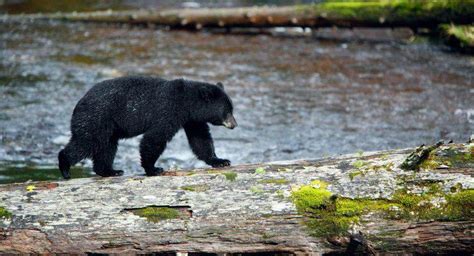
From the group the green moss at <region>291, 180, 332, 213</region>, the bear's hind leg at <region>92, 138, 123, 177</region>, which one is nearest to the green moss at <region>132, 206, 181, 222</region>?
the green moss at <region>291, 180, 332, 213</region>

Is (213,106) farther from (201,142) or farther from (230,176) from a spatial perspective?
(230,176)

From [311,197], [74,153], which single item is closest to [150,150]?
[74,153]

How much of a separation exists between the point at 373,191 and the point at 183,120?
2.08 meters

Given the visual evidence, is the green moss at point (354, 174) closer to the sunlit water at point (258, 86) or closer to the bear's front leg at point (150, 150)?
the bear's front leg at point (150, 150)

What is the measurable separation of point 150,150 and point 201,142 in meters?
0.75

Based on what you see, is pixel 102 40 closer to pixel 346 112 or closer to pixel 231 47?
pixel 231 47

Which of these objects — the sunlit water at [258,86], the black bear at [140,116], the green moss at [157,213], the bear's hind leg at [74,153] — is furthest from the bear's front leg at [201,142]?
the sunlit water at [258,86]

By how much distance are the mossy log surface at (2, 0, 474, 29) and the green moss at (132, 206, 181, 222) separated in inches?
467

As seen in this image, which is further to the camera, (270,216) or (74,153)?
(74,153)

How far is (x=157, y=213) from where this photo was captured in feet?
16.6

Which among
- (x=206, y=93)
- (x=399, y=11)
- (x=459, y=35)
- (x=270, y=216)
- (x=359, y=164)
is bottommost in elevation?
(x=459, y=35)

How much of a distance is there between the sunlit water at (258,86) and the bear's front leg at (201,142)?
1.76 metres

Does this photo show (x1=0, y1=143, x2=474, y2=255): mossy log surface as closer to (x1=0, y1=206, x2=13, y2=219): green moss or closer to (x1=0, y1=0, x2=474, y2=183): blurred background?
(x1=0, y1=206, x2=13, y2=219): green moss

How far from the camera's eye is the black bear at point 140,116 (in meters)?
6.29
